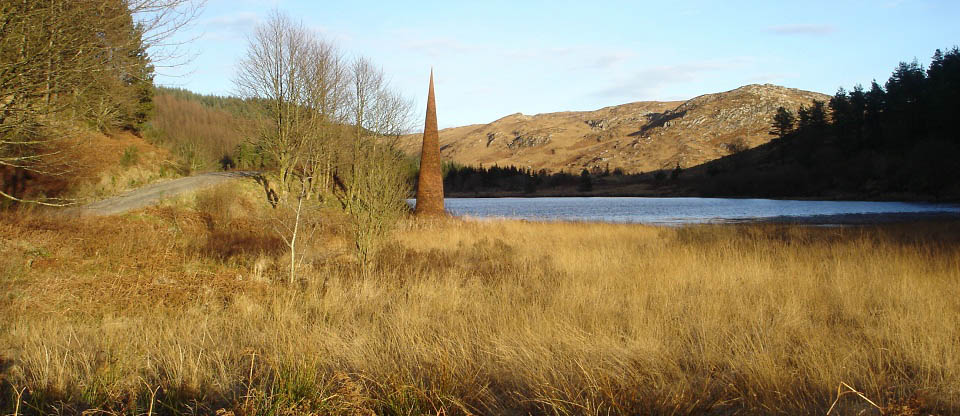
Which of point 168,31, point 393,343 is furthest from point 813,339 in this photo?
point 168,31

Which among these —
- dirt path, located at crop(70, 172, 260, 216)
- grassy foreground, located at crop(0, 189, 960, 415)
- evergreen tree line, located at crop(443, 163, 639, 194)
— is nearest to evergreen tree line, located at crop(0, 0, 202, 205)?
grassy foreground, located at crop(0, 189, 960, 415)

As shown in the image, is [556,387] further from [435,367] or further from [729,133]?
[729,133]

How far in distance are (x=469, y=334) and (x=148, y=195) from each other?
17.5 m

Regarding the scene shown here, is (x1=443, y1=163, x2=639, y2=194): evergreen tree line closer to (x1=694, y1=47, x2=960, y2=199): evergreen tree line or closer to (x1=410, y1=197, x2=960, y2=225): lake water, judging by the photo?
(x1=694, y1=47, x2=960, y2=199): evergreen tree line

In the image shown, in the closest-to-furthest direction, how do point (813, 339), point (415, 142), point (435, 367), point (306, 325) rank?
point (435, 367)
point (813, 339)
point (306, 325)
point (415, 142)

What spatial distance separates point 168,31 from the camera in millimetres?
7684

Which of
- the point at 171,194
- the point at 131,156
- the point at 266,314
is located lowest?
the point at 266,314

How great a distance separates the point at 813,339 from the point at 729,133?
216 metres

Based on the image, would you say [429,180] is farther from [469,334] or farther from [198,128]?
[198,128]

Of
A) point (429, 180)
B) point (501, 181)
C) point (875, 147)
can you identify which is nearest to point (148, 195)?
point (429, 180)

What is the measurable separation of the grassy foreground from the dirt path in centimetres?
495

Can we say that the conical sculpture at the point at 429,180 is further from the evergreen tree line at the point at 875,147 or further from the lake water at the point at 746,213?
the evergreen tree line at the point at 875,147

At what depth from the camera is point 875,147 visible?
68.4 metres

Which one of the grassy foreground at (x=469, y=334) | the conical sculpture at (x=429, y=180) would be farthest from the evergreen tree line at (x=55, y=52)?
the conical sculpture at (x=429, y=180)
